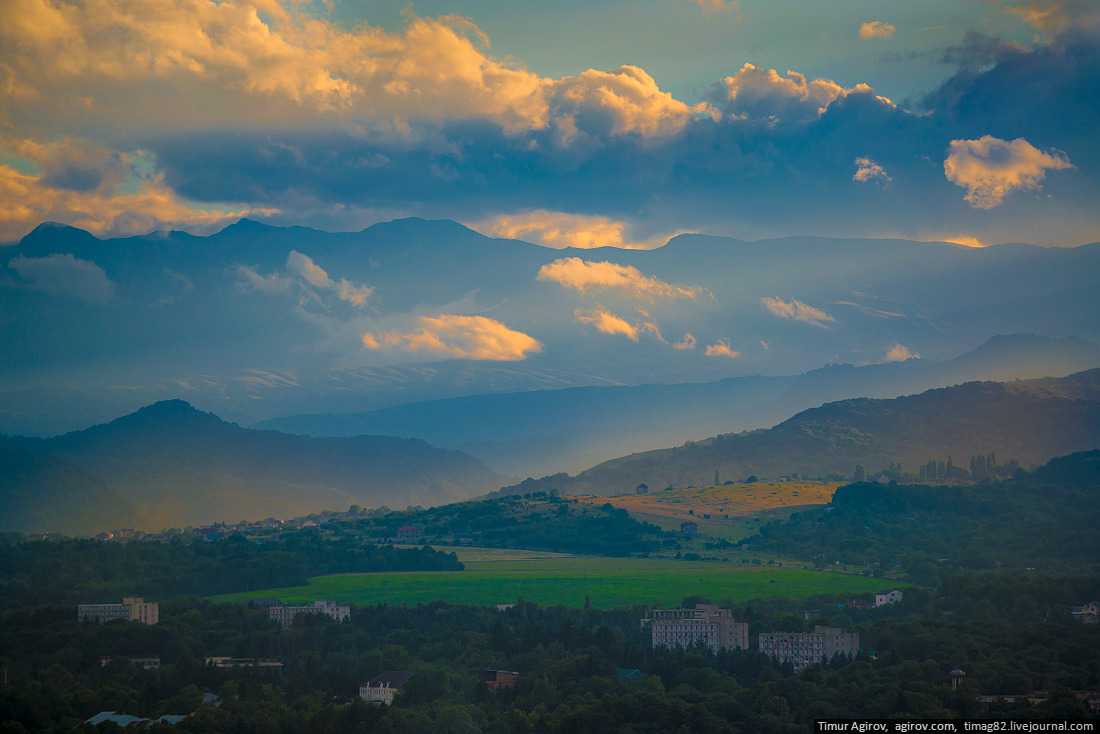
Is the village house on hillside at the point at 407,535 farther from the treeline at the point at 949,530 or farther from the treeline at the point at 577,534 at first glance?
the treeline at the point at 949,530

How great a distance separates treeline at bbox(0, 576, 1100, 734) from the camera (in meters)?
73.7


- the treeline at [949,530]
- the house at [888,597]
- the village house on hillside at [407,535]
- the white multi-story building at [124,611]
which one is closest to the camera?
the white multi-story building at [124,611]

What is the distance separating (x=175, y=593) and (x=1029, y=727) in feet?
318

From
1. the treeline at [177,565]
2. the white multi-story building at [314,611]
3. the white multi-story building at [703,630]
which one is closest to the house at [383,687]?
the white multi-story building at [703,630]

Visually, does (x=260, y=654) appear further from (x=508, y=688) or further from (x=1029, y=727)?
(x=1029, y=727)

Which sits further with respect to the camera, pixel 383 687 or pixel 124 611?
pixel 124 611

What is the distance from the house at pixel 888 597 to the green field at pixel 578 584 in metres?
5.48

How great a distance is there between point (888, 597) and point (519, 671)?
4735 cm

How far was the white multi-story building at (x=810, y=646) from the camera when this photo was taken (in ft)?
313

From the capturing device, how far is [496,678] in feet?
288

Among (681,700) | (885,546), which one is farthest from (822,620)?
(885,546)

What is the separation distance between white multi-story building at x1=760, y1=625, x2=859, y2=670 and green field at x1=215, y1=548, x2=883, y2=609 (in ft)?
83.2

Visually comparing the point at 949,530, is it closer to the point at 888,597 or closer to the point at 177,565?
the point at 888,597

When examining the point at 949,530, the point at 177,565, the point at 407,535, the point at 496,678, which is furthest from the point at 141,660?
the point at 949,530
